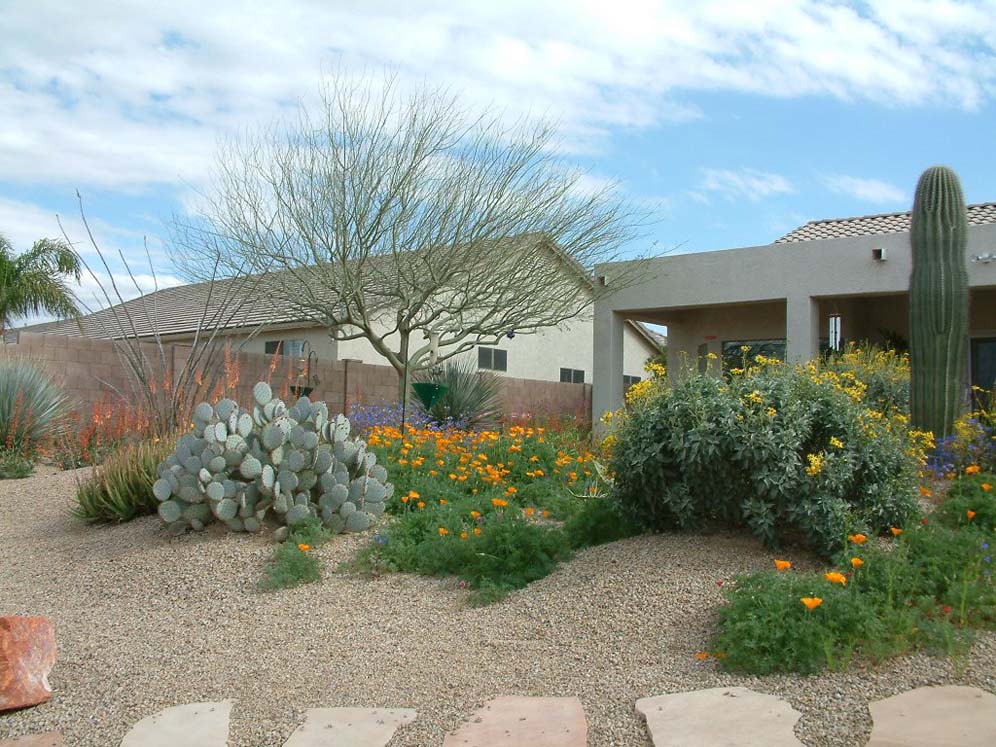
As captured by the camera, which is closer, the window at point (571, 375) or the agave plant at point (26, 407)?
the agave plant at point (26, 407)

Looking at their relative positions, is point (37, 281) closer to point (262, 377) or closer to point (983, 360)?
Result: point (262, 377)

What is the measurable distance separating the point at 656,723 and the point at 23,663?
130 inches

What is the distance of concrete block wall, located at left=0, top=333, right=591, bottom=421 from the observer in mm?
14094

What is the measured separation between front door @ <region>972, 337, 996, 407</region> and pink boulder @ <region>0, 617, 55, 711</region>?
1545cm

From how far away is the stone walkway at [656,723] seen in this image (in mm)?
3834

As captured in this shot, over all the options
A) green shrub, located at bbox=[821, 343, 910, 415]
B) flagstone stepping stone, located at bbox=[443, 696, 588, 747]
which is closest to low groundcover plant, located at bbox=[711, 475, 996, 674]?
flagstone stepping stone, located at bbox=[443, 696, 588, 747]

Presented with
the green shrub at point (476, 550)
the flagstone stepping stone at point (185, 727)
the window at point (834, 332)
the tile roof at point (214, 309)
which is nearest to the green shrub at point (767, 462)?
the green shrub at point (476, 550)

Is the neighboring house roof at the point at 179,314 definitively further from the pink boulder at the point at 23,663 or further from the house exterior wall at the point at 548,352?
the pink boulder at the point at 23,663

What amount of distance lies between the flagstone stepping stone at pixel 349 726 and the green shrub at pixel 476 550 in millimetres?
1433

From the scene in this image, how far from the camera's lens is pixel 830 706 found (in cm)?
411

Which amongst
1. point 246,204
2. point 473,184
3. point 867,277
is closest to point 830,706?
point 867,277

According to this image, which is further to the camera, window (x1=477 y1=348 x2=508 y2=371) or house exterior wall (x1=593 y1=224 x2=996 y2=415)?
window (x1=477 y1=348 x2=508 y2=371)

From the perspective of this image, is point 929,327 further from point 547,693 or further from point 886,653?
point 547,693

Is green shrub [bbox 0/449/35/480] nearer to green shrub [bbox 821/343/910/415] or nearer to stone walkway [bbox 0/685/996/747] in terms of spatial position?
stone walkway [bbox 0/685/996/747]
